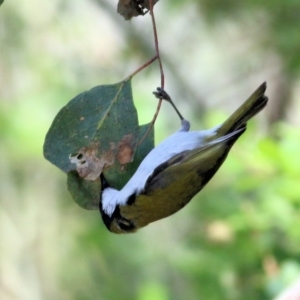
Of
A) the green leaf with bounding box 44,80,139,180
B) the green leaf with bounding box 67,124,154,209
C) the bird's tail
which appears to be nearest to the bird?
the bird's tail

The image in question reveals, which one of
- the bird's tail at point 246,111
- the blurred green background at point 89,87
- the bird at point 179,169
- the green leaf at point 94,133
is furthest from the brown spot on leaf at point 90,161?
the blurred green background at point 89,87

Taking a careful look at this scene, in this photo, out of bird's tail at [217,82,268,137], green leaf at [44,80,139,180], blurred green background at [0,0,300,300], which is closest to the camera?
green leaf at [44,80,139,180]

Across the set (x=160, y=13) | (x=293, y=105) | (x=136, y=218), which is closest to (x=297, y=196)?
(x=136, y=218)

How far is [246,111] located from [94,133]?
0.63 meters

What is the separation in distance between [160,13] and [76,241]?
94.4 inches

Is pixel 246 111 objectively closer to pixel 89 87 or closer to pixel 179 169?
pixel 179 169

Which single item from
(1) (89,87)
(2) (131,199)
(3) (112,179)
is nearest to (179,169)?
(2) (131,199)

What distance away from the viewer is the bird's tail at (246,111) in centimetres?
220

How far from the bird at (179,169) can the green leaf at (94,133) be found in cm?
24

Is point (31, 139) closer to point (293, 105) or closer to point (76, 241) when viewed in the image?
point (76, 241)

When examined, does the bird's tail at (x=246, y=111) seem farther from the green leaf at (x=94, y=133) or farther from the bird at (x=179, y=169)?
the green leaf at (x=94, y=133)

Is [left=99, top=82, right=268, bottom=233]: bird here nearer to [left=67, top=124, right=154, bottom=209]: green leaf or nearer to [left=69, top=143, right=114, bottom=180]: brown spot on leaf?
[left=67, top=124, right=154, bottom=209]: green leaf

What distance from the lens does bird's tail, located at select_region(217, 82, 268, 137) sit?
7.21 ft

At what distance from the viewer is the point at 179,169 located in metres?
2.28
